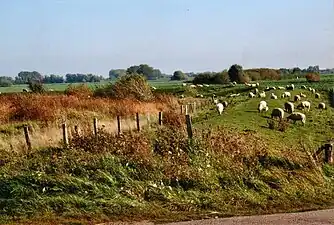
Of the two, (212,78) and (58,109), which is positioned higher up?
(58,109)

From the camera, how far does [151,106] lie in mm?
33500

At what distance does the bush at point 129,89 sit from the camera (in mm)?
43969

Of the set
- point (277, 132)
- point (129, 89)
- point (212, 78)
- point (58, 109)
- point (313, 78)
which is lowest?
point (313, 78)

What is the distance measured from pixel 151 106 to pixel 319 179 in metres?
23.0

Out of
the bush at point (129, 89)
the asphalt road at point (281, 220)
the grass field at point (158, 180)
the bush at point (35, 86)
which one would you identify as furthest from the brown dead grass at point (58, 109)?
the bush at point (35, 86)

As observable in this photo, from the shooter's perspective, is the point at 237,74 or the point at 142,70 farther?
the point at 237,74

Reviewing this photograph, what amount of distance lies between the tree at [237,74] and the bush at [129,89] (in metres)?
46.2

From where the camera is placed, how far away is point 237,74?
299 ft

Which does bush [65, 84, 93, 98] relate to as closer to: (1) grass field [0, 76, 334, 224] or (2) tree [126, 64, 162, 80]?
(2) tree [126, 64, 162, 80]

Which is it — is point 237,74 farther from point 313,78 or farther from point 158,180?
point 158,180

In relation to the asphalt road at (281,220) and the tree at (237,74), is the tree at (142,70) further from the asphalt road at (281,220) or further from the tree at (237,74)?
the asphalt road at (281,220)

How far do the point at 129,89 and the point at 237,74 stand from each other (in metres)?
49.0

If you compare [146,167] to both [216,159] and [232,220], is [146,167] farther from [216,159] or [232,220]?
[232,220]

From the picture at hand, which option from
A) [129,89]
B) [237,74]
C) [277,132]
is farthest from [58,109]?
[237,74]
